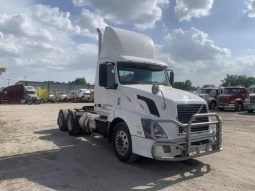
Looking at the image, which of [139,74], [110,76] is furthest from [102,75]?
[139,74]

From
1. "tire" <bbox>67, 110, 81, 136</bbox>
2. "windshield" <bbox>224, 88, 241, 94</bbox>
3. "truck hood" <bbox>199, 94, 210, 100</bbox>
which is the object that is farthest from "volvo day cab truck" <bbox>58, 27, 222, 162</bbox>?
"truck hood" <bbox>199, 94, 210, 100</bbox>

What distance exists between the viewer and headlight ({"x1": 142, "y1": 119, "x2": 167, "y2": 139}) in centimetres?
718

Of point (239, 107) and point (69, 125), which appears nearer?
point (69, 125)

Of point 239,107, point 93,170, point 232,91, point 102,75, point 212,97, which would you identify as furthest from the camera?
point 212,97

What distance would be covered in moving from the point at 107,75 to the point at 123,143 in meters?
2.13

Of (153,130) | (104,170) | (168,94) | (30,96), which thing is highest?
(30,96)

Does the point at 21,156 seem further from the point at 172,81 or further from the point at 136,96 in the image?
the point at 172,81

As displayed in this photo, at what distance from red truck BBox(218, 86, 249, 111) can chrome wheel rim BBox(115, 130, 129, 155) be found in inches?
909

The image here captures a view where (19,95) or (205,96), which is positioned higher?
(19,95)

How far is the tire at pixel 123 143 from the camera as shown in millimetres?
7977

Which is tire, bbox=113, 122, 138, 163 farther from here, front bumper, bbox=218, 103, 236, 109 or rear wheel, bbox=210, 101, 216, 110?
rear wheel, bbox=210, 101, 216, 110

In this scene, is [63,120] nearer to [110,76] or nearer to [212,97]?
[110,76]

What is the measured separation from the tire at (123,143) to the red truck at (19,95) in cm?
4116

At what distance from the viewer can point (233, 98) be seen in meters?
29.8
